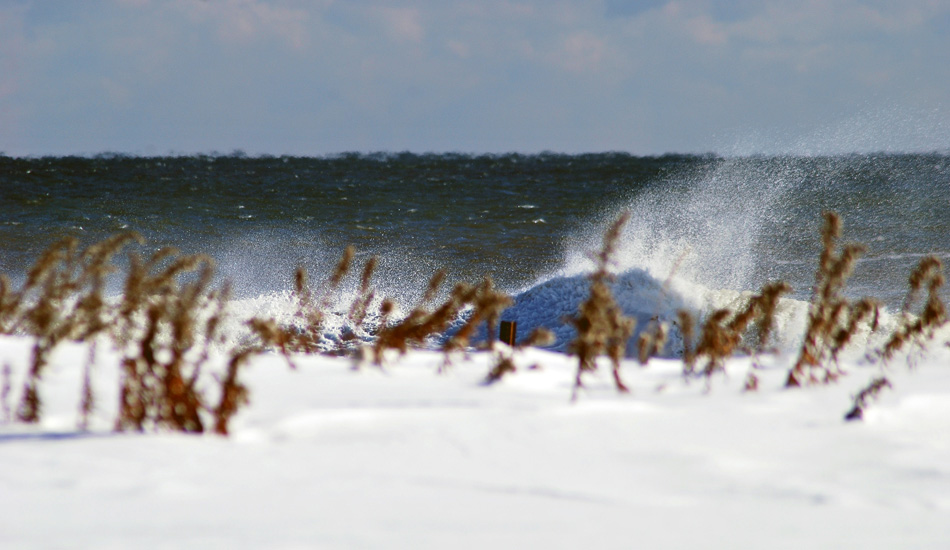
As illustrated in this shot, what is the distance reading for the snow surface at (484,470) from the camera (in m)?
1.53

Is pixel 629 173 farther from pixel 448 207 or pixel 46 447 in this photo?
pixel 46 447

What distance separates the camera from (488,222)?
872 inches

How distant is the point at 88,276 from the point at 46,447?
74cm

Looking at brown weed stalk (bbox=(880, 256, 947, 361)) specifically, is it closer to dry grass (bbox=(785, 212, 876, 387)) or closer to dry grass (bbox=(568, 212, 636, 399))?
dry grass (bbox=(785, 212, 876, 387))

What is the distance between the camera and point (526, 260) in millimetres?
16875

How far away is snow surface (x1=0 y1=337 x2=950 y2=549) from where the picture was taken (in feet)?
5.02

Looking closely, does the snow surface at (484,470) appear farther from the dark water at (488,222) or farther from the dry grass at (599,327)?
the dark water at (488,222)

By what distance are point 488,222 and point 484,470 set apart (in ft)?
66.8

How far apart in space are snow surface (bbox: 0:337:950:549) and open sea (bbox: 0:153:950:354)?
4.46m

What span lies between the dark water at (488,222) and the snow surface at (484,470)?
269 inches

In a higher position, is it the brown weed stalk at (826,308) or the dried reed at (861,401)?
the brown weed stalk at (826,308)

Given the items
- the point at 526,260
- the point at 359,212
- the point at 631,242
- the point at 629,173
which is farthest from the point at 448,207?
the point at 629,173

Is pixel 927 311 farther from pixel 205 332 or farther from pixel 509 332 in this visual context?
pixel 205 332

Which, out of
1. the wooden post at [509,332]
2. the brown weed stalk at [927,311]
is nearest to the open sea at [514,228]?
the wooden post at [509,332]
